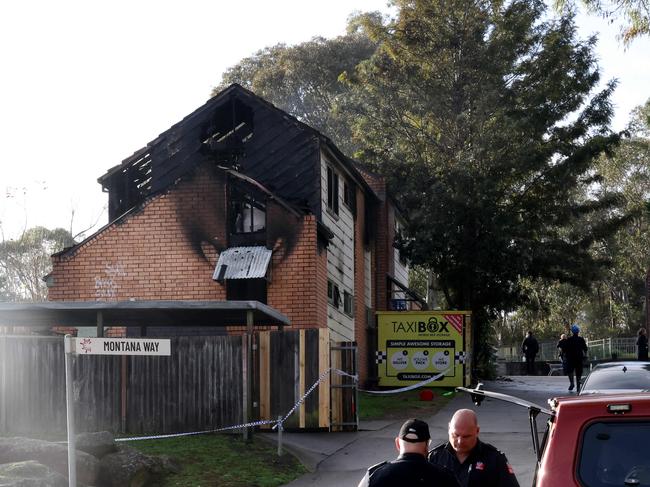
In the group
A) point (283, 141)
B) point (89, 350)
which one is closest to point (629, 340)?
point (283, 141)

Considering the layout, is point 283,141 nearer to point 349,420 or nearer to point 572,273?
point 349,420

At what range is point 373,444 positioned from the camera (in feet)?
62.2

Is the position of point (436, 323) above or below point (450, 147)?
below

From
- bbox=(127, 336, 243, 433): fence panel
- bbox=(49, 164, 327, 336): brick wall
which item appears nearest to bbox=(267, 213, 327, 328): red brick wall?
bbox=(49, 164, 327, 336): brick wall

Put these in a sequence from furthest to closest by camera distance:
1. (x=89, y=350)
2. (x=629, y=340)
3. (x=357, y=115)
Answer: (x=629, y=340)
(x=357, y=115)
(x=89, y=350)

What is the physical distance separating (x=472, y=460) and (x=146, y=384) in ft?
39.9

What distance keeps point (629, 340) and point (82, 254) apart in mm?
40109

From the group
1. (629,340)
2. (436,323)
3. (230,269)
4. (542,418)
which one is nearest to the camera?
(542,418)

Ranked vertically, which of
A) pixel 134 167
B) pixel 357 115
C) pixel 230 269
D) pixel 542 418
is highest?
pixel 357 115

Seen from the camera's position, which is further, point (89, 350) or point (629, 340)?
point (629, 340)

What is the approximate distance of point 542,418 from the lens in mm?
22516

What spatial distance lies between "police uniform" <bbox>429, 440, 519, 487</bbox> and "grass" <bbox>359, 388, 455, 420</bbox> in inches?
605

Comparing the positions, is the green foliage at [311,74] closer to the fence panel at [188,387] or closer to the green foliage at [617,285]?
the green foliage at [617,285]

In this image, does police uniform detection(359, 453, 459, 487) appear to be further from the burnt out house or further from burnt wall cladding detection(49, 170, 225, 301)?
burnt wall cladding detection(49, 170, 225, 301)
